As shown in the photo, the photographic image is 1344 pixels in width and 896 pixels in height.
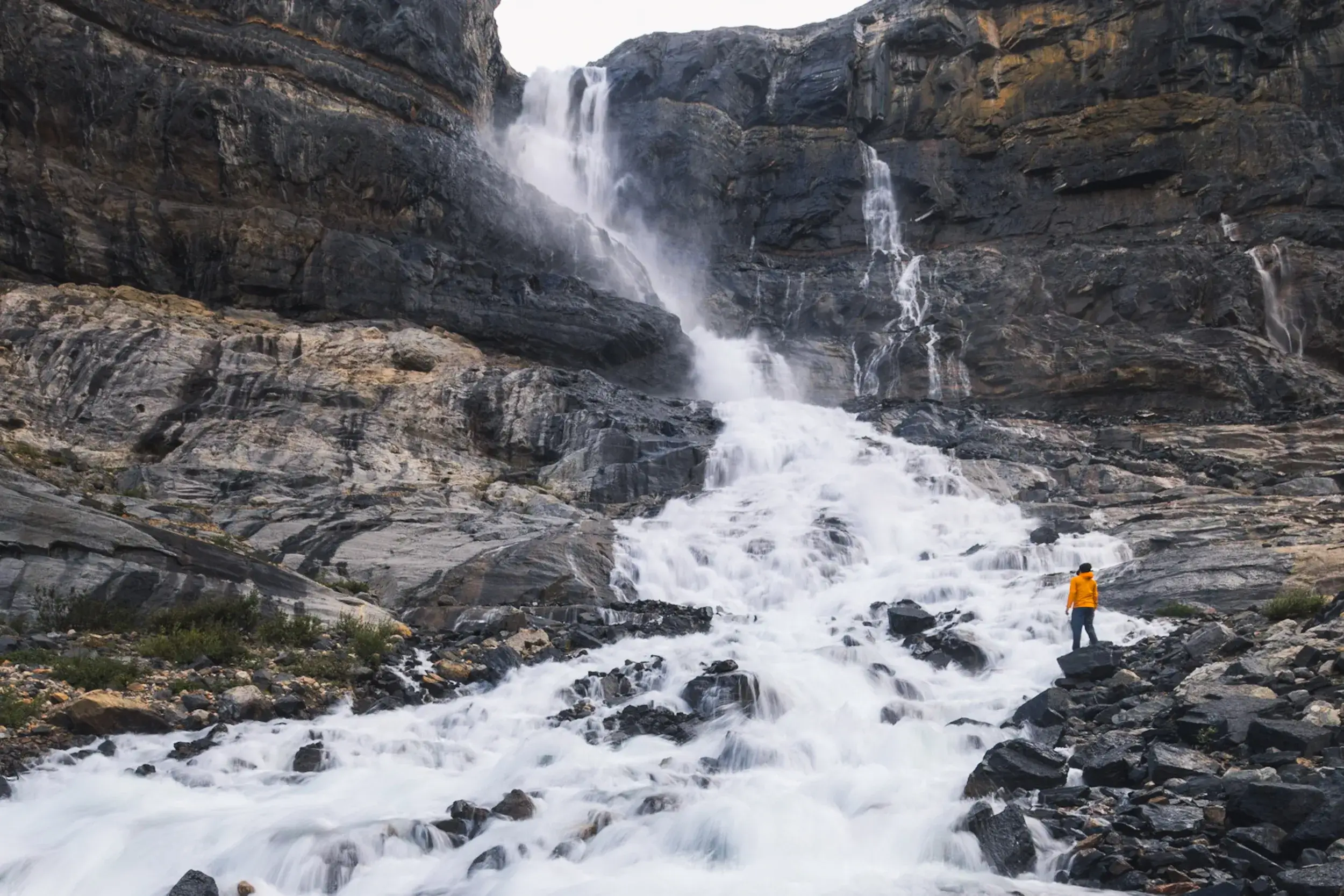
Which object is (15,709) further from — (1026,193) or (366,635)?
(1026,193)

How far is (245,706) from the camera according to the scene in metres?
10.9

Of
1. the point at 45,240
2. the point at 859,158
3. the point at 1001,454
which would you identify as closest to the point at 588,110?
the point at 859,158

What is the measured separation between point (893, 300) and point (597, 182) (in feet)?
48.2

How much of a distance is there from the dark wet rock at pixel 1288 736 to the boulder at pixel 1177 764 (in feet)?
1.36

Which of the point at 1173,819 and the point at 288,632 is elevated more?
the point at 1173,819

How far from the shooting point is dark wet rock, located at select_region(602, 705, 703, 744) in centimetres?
1105

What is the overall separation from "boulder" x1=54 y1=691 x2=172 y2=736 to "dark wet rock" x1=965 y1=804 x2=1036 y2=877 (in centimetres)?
833

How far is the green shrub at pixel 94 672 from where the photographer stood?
1076cm

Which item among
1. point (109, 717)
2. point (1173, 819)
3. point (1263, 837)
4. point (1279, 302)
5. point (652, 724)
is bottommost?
point (652, 724)

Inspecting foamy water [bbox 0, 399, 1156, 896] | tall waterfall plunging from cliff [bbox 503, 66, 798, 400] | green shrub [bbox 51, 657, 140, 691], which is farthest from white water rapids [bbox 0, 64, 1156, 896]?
tall waterfall plunging from cliff [bbox 503, 66, 798, 400]

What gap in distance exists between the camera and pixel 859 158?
43438 mm

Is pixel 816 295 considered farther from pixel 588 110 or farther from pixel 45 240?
pixel 45 240

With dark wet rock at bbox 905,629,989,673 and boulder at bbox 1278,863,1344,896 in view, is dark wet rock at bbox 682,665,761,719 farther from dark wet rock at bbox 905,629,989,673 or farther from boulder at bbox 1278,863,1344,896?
boulder at bbox 1278,863,1344,896

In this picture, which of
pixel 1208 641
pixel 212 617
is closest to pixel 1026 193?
pixel 1208 641
